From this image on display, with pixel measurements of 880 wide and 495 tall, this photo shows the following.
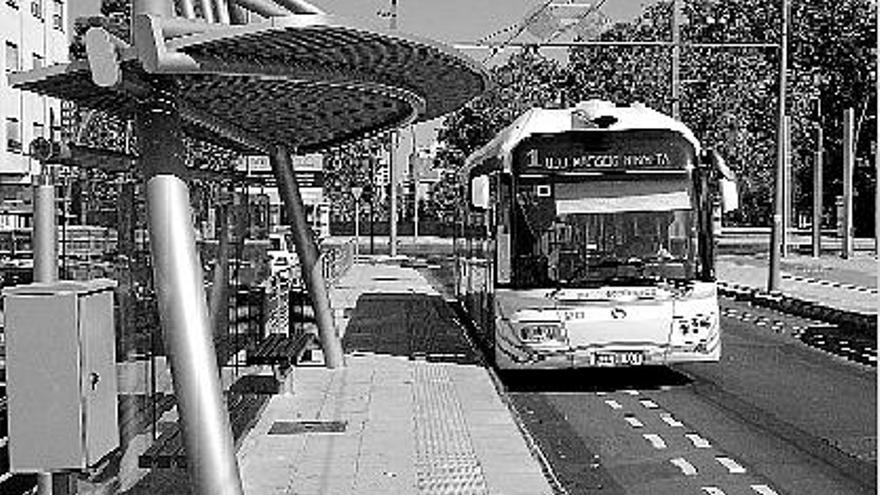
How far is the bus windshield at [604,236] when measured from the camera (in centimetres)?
1695

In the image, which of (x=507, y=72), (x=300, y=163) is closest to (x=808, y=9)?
(x=507, y=72)

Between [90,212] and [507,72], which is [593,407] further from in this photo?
[507,72]

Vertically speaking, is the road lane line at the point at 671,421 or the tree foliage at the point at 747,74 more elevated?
the tree foliage at the point at 747,74

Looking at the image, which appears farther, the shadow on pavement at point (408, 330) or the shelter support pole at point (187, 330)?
the shadow on pavement at point (408, 330)

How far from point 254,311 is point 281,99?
578cm

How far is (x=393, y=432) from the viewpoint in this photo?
45.2ft

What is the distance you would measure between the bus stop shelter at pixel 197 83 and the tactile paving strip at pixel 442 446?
94.3 inches

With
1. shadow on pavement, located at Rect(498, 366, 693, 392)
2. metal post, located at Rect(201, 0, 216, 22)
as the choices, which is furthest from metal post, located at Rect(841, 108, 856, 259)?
metal post, located at Rect(201, 0, 216, 22)

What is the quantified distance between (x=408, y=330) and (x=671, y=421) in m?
11.0

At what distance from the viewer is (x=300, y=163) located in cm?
2528

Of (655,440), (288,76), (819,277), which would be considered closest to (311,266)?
(655,440)

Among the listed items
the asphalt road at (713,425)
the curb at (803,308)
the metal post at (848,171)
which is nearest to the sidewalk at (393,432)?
the asphalt road at (713,425)

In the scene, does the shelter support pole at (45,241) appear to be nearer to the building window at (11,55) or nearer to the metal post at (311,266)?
the metal post at (311,266)

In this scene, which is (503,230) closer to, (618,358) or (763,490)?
(618,358)
